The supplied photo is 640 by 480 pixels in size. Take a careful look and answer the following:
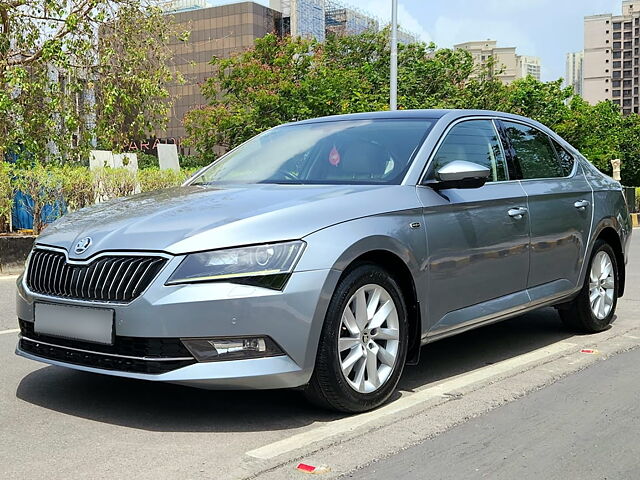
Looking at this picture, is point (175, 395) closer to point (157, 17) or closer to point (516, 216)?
point (516, 216)

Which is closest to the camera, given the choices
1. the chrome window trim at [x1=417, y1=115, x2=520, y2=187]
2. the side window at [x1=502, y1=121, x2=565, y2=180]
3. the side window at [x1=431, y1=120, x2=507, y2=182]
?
the chrome window trim at [x1=417, y1=115, x2=520, y2=187]

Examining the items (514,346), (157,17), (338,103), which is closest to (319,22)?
(338,103)

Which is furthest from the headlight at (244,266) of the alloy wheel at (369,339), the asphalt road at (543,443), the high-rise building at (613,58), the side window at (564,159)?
the high-rise building at (613,58)

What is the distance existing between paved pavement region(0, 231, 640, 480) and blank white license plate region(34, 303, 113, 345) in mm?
432

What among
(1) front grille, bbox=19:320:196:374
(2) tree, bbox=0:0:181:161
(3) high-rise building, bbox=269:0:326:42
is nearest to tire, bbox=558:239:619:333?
(1) front grille, bbox=19:320:196:374

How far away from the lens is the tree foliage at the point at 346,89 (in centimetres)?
2566

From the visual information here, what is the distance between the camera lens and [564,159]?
6.12 meters

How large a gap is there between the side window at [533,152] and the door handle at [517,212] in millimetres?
369

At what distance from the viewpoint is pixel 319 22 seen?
111562mm

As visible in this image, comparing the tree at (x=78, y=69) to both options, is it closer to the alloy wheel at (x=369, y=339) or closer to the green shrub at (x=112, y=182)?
the green shrub at (x=112, y=182)

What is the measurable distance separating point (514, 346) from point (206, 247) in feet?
9.89

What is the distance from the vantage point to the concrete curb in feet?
35.4

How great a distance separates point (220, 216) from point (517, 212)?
6.95ft

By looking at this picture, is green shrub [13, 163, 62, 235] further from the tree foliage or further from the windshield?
the tree foliage
